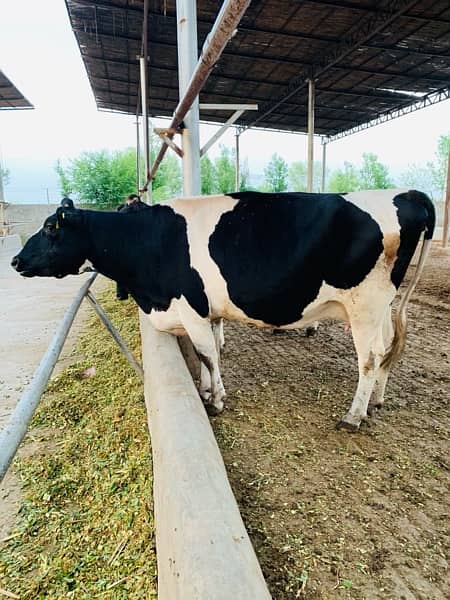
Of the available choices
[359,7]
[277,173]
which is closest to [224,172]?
[277,173]

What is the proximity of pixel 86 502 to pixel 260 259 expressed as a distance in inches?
68.0

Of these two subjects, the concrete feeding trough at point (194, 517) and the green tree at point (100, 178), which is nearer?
the concrete feeding trough at point (194, 517)

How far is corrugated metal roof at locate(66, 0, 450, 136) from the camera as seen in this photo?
8703 millimetres

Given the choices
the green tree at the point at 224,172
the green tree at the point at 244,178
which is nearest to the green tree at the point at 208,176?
the green tree at the point at 224,172

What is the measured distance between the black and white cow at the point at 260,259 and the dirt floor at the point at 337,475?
0.28m

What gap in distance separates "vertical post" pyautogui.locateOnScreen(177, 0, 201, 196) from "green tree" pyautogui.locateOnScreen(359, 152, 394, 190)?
35841mm

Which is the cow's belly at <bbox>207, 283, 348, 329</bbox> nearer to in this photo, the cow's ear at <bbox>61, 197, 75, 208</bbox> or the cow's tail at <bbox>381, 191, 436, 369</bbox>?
the cow's tail at <bbox>381, 191, 436, 369</bbox>

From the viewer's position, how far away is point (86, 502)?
7.56 ft

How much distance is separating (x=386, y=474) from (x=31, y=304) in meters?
6.28

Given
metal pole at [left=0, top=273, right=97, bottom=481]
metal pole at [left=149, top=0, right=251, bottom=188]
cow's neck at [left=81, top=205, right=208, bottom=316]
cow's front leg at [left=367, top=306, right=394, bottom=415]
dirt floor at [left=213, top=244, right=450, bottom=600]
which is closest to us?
metal pole at [left=0, top=273, right=97, bottom=481]

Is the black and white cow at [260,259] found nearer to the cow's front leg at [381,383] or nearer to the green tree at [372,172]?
the cow's front leg at [381,383]

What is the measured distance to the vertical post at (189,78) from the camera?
410cm

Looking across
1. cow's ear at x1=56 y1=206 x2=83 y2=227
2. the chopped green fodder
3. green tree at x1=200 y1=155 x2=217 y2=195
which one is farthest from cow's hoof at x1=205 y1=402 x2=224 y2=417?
green tree at x1=200 y1=155 x2=217 y2=195

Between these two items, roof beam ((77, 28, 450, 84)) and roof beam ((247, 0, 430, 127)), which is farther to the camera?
roof beam ((77, 28, 450, 84))
